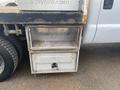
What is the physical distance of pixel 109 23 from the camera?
7.32 feet

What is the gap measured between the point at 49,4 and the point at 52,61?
0.72m

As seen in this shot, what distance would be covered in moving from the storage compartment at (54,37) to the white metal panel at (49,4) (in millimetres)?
221

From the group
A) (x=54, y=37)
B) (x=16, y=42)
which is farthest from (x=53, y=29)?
(x=16, y=42)

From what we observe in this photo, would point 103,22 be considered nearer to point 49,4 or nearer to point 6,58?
point 49,4

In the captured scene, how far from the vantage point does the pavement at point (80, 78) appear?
232 centimetres

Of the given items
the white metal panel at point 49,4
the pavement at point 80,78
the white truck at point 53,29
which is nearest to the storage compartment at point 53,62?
the white truck at point 53,29

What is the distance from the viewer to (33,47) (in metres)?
2.16

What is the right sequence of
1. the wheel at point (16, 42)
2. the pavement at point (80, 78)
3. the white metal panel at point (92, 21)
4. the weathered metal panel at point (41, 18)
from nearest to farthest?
the weathered metal panel at point (41, 18)
the white metal panel at point (92, 21)
the wheel at point (16, 42)
the pavement at point (80, 78)

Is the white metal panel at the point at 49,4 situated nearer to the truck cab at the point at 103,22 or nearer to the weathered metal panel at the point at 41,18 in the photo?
the weathered metal panel at the point at 41,18

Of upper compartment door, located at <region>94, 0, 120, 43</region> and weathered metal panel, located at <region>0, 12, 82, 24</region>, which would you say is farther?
upper compartment door, located at <region>94, 0, 120, 43</region>

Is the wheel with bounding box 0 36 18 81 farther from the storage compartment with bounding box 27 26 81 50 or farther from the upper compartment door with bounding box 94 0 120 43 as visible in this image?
the upper compartment door with bounding box 94 0 120 43

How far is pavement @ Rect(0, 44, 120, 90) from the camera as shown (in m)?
2.32

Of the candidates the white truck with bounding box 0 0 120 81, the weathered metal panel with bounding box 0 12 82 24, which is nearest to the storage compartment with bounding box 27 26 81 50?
the white truck with bounding box 0 0 120 81

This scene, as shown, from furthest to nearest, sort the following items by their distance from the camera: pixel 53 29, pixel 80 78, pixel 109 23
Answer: pixel 80 78, pixel 109 23, pixel 53 29
